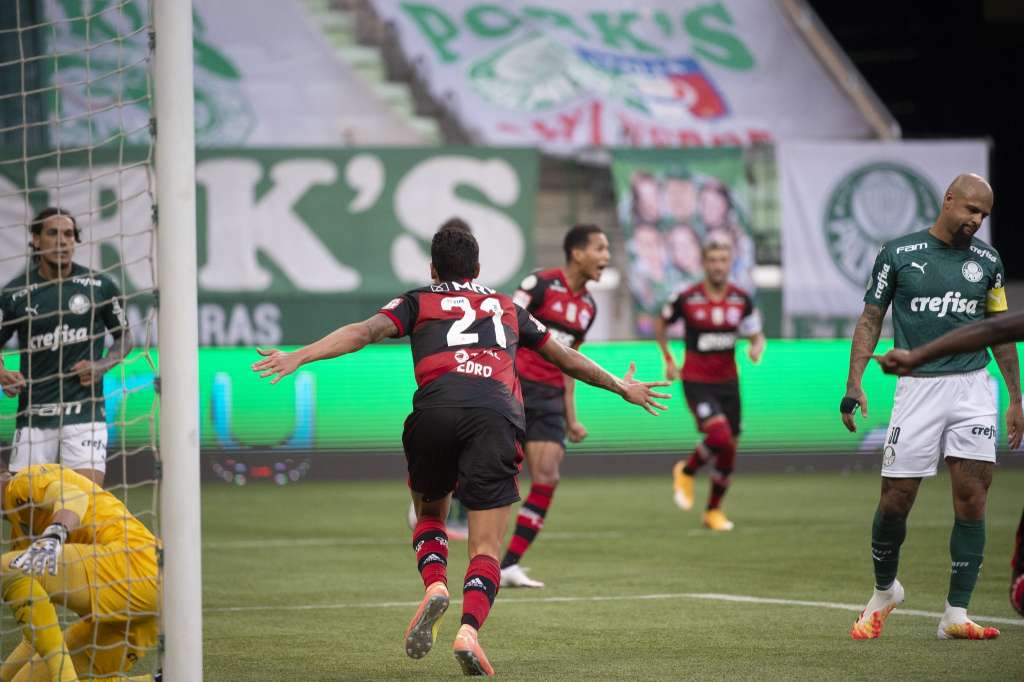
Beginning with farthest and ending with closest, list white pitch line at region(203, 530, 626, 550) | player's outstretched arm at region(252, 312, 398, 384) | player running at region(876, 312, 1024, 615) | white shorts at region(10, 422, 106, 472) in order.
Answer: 1. white pitch line at region(203, 530, 626, 550)
2. white shorts at region(10, 422, 106, 472)
3. player's outstretched arm at region(252, 312, 398, 384)
4. player running at region(876, 312, 1024, 615)

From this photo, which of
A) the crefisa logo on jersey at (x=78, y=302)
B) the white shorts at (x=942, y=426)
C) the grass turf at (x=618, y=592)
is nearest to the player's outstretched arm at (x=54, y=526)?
the grass turf at (x=618, y=592)

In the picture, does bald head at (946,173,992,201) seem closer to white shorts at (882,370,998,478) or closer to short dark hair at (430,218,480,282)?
white shorts at (882,370,998,478)

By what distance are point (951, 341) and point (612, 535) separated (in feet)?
26.5

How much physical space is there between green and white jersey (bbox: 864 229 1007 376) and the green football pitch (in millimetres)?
1407

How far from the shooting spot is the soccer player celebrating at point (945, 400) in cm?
721

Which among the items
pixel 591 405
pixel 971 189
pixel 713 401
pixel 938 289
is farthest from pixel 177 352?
pixel 591 405

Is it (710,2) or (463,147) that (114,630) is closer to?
(463,147)

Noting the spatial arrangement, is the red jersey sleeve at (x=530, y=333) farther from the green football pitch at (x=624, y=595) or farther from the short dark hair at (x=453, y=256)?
the green football pitch at (x=624, y=595)

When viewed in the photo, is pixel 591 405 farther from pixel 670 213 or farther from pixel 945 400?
pixel 945 400

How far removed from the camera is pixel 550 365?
10.1 metres

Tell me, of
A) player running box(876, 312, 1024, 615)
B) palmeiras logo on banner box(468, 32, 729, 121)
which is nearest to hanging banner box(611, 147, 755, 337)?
palmeiras logo on banner box(468, 32, 729, 121)

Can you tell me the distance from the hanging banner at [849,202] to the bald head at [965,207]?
42.2ft

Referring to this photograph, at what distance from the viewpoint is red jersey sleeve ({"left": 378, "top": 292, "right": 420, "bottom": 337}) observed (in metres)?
6.39

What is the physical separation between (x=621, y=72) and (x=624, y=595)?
15.6m
